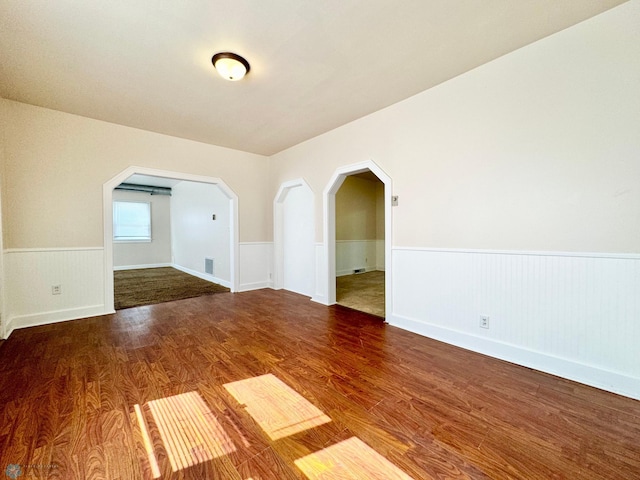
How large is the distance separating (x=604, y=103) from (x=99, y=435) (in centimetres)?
409

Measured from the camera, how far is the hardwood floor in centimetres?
135

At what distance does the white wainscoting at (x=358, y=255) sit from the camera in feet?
23.8

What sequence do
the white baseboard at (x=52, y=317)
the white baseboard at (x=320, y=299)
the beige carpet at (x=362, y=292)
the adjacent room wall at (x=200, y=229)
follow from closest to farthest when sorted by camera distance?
1. the white baseboard at (x=52, y=317)
2. the beige carpet at (x=362, y=292)
3. the white baseboard at (x=320, y=299)
4. the adjacent room wall at (x=200, y=229)

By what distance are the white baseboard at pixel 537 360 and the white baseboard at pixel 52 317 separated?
4411 millimetres

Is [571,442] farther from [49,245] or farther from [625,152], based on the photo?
[49,245]

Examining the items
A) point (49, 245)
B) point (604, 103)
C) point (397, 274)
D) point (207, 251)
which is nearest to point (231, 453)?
point (397, 274)

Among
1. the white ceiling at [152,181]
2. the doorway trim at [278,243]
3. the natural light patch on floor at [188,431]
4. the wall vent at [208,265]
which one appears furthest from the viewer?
the white ceiling at [152,181]

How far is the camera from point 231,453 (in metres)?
1.42

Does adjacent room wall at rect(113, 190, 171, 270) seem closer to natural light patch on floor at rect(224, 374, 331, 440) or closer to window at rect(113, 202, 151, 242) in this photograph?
window at rect(113, 202, 151, 242)

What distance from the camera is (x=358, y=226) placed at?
25.3 ft

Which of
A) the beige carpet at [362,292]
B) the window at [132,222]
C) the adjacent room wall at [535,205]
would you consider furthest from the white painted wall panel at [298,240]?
the window at [132,222]

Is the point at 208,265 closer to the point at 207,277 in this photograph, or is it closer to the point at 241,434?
the point at 207,277

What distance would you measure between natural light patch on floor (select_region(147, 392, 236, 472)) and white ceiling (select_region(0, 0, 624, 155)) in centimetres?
280

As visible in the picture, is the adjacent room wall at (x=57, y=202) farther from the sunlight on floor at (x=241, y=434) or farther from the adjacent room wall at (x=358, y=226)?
the adjacent room wall at (x=358, y=226)
